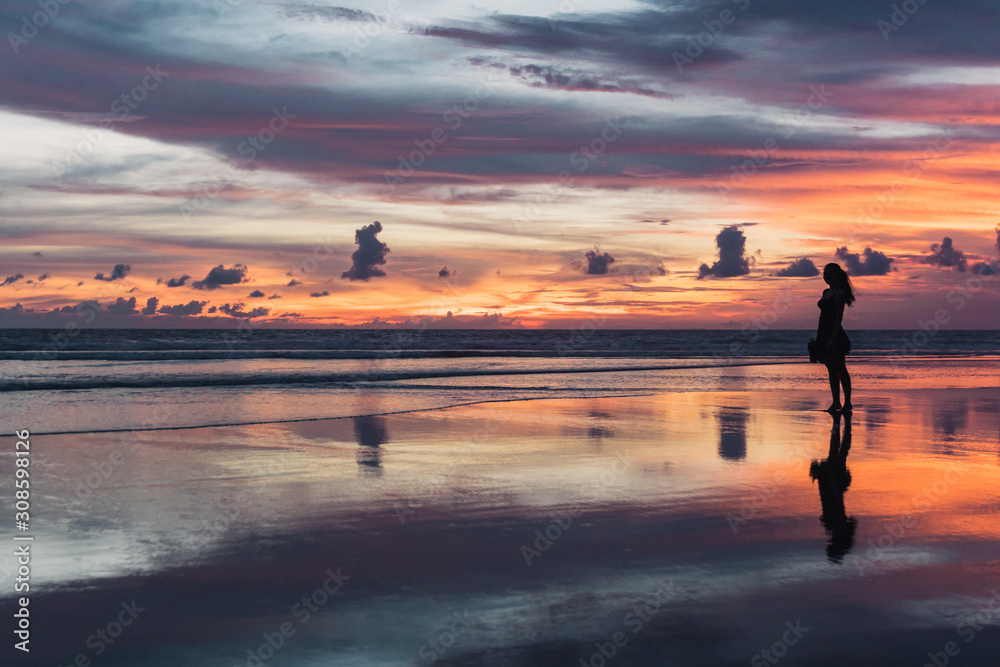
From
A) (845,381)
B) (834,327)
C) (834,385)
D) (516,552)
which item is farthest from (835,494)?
(834,327)

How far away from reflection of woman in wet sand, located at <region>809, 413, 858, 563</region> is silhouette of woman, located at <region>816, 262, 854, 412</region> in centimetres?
216

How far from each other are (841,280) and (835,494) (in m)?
6.43

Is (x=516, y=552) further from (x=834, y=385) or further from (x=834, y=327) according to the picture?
(x=834, y=327)

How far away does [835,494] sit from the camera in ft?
20.2

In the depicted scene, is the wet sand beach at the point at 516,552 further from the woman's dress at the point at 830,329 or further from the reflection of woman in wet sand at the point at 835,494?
the woman's dress at the point at 830,329

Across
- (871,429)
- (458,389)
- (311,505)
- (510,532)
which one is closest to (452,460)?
(311,505)

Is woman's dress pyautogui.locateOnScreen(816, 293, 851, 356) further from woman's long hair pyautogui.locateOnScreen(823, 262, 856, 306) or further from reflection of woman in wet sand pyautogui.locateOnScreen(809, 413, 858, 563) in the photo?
reflection of woman in wet sand pyautogui.locateOnScreen(809, 413, 858, 563)

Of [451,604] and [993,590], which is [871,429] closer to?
[993,590]

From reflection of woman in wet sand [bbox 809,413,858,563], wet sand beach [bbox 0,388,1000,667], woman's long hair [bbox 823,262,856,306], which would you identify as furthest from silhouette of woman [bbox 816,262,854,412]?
wet sand beach [bbox 0,388,1000,667]

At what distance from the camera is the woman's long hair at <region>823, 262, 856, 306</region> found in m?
11.7

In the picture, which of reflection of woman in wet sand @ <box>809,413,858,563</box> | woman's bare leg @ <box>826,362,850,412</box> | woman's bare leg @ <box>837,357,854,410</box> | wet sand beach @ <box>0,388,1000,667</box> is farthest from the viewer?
woman's bare leg @ <box>826,362,850,412</box>

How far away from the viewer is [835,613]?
3666mm

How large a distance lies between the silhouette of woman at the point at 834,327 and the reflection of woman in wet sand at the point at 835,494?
216 centimetres

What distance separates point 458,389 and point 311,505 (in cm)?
1126
